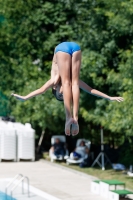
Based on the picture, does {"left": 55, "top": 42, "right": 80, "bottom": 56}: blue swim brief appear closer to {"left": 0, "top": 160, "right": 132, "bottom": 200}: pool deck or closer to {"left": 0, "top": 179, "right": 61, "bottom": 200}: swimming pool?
{"left": 0, "top": 179, "right": 61, "bottom": 200}: swimming pool

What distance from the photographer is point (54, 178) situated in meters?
18.6

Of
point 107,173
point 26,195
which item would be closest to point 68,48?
point 26,195

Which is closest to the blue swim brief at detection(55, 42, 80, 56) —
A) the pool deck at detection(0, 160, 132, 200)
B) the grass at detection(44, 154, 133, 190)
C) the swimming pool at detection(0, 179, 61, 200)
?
the swimming pool at detection(0, 179, 61, 200)

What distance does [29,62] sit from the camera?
21.1 metres

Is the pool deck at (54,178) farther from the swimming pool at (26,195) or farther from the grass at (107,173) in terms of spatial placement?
the grass at (107,173)

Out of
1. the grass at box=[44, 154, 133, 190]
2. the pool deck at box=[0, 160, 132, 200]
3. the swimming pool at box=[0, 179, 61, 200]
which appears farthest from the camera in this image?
the grass at box=[44, 154, 133, 190]

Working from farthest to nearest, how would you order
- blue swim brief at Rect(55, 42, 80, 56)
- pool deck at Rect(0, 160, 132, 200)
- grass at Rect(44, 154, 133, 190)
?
1. grass at Rect(44, 154, 133, 190)
2. pool deck at Rect(0, 160, 132, 200)
3. blue swim brief at Rect(55, 42, 80, 56)

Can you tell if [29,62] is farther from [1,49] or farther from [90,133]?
[90,133]

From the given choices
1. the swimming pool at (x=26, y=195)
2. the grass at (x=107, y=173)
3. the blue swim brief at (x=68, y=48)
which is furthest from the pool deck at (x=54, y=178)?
the blue swim brief at (x=68, y=48)

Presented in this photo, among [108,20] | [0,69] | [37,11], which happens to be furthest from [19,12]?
[108,20]

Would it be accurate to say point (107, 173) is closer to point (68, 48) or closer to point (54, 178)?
point (54, 178)

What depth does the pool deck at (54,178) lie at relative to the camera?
52.3 feet

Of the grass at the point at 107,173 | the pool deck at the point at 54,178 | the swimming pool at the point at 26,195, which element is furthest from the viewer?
the grass at the point at 107,173

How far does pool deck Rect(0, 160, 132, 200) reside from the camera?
15.9 meters
